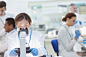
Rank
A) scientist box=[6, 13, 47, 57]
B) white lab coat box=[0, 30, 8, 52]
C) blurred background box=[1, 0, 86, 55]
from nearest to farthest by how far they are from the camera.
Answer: scientist box=[6, 13, 47, 57] < white lab coat box=[0, 30, 8, 52] < blurred background box=[1, 0, 86, 55]

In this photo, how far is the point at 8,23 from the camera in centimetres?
168

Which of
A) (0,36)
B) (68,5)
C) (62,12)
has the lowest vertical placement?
(0,36)

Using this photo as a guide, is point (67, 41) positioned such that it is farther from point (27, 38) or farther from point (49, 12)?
Answer: point (49, 12)

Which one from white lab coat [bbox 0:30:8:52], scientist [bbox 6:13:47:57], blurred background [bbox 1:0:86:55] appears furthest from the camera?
blurred background [bbox 1:0:86:55]

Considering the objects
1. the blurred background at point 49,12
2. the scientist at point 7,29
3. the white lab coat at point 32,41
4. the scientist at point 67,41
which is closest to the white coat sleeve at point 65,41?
the scientist at point 67,41

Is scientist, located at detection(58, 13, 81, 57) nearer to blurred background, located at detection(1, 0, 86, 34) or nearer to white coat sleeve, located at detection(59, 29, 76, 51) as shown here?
white coat sleeve, located at detection(59, 29, 76, 51)

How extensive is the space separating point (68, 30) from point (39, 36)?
0.63m

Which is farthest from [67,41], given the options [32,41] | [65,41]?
[32,41]

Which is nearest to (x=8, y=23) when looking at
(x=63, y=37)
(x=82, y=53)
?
(x=63, y=37)

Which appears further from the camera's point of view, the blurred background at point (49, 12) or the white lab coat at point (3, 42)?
the blurred background at point (49, 12)

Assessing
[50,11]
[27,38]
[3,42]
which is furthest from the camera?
[50,11]

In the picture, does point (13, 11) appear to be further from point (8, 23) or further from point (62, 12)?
point (62, 12)

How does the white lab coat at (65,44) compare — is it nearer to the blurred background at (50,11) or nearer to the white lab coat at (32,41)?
the white lab coat at (32,41)

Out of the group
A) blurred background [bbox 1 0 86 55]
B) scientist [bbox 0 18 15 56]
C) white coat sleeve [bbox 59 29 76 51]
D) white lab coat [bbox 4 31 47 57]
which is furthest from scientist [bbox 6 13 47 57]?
blurred background [bbox 1 0 86 55]
